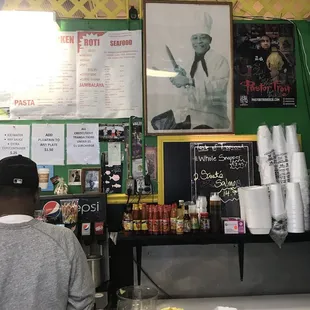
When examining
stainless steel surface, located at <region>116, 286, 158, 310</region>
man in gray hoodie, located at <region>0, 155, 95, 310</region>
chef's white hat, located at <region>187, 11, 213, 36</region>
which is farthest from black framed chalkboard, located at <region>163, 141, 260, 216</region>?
man in gray hoodie, located at <region>0, 155, 95, 310</region>

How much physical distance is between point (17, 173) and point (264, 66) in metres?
1.96

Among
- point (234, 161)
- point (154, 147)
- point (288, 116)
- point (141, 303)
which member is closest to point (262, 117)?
point (288, 116)

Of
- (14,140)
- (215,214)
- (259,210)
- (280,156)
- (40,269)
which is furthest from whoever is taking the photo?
(14,140)

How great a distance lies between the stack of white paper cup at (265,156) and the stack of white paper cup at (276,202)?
12cm

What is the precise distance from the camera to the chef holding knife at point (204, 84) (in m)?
2.69

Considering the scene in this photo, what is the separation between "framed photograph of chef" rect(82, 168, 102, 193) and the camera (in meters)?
2.59

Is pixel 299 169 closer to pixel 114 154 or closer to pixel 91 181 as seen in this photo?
pixel 114 154

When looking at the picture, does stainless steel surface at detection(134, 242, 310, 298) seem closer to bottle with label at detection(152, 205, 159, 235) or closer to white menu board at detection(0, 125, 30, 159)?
bottle with label at detection(152, 205, 159, 235)

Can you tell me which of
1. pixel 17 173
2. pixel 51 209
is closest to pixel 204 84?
pixel 51 209

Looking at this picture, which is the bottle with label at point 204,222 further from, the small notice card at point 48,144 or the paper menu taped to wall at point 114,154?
the small notice card at point 48,144

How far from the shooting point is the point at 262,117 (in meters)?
2.75

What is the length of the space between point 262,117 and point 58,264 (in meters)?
1.84

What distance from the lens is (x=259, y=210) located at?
227cm

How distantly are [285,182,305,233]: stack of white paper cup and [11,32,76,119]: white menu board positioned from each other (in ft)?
4.89
